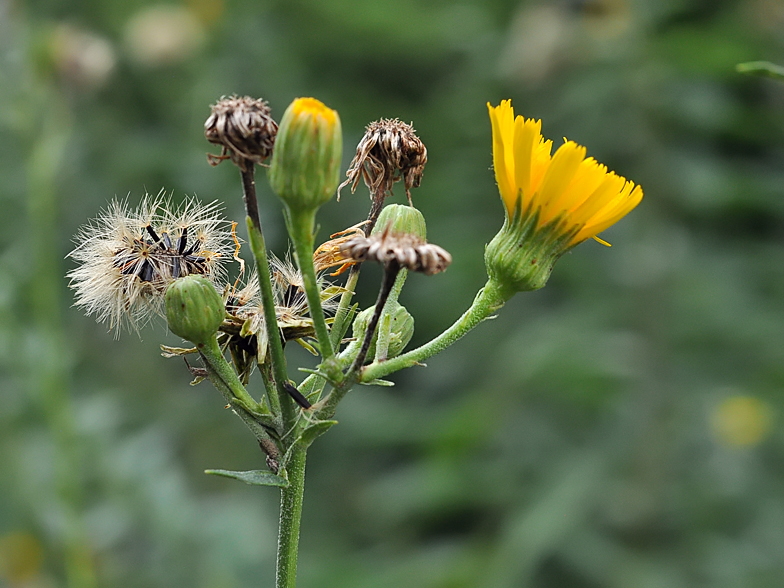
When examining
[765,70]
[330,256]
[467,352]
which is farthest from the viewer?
[467,352]

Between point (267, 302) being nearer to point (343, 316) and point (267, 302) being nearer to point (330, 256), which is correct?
point (343, 316)

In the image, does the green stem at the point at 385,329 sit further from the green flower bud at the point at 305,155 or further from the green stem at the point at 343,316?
the green flower bud at the point at 305,155

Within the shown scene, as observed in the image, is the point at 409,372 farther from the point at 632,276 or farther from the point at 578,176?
the point at 578,176

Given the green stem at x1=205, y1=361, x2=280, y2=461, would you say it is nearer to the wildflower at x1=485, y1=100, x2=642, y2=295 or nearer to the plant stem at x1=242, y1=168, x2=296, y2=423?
the plant stem at x1=242, y1=168, x2=296, y2=423

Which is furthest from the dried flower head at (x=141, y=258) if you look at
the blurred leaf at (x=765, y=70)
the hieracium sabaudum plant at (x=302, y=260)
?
the blurred leaf at (x=765, y=70)

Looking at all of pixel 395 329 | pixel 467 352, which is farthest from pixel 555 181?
pixel 467 352
